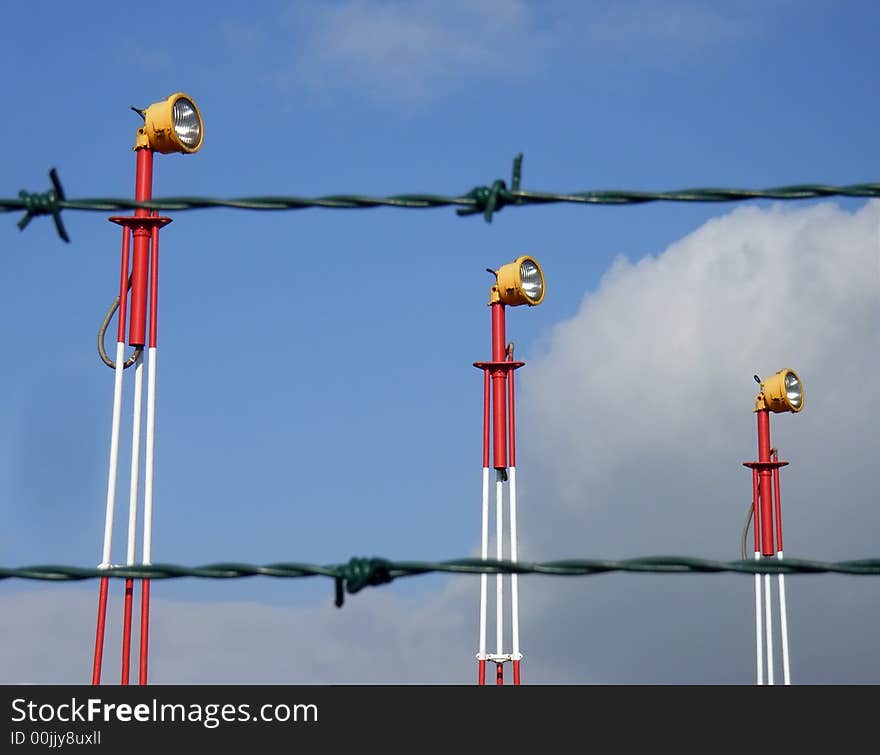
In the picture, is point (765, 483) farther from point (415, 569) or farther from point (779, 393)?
point (415, 569)

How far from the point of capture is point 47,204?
12.7ft

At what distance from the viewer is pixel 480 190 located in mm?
3764

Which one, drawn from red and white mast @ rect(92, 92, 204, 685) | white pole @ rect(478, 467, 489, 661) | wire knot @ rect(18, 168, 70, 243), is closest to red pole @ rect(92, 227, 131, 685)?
red and white mast @ rect(92, 92, 204, 685)

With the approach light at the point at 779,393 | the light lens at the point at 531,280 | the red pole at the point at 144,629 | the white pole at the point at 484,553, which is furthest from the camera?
the approach light at the point at 779,393

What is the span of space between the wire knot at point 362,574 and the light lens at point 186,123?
967 centimetres

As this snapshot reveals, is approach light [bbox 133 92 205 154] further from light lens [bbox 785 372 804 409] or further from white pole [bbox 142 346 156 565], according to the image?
light lens [bbox 785 372 804 409]

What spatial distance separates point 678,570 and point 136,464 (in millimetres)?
9226

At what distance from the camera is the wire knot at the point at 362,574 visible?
3.42 metres

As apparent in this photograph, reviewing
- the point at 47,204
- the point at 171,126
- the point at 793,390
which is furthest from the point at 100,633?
the point at 793,390

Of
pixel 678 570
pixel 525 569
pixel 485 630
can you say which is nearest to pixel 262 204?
pixel 525 569

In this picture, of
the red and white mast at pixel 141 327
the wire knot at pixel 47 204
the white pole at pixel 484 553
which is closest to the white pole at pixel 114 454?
the red and white mast at pixel 141 327

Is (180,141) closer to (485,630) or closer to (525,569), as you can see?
(485,630)

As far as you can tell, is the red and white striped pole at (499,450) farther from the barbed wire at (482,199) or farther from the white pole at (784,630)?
the barbed wire at (482,199)

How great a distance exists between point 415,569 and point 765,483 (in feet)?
48.9
